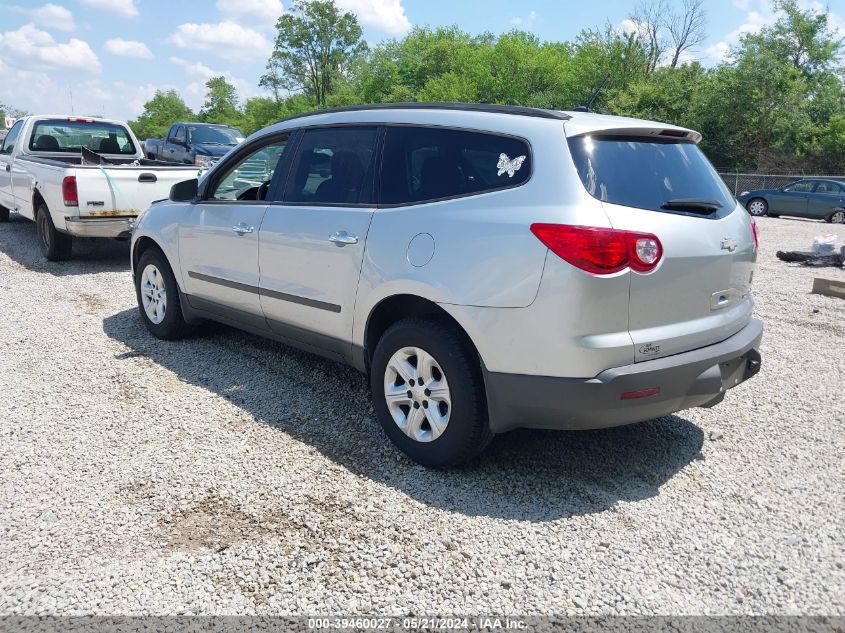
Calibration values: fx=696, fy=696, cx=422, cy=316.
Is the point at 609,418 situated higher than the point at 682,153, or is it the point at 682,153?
the point at 682,153

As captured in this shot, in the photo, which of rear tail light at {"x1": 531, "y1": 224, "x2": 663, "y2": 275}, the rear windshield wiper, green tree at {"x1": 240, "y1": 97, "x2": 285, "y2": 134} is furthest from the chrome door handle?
green tree at {"x1": 240, "y1": 97, "x2": 285, "y2": 134}

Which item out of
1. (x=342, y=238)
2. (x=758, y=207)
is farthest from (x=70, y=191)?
(x=758, y=207)

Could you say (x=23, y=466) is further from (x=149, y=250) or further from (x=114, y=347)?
(x=149, y=250)

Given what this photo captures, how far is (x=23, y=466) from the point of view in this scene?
3.71 m

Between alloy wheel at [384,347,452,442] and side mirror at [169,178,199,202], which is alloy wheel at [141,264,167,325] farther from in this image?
alloy wheel at [384,347,452,442]

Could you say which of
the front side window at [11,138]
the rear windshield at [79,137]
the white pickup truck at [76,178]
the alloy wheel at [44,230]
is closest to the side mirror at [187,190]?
the white pickup truck at [76,178]

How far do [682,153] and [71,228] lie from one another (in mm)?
7403

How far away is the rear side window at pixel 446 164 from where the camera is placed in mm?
3475

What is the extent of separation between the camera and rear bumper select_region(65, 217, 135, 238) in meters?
8.45

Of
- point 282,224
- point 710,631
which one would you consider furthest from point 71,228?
point 710,631

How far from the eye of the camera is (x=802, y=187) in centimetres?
2295

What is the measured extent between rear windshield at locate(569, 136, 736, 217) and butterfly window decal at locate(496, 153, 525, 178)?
261 millimetres

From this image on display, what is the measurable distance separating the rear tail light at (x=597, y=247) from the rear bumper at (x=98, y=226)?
689 cm

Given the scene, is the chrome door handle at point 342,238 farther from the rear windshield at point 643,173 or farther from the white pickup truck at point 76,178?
the white pickup truck at point 76,178
